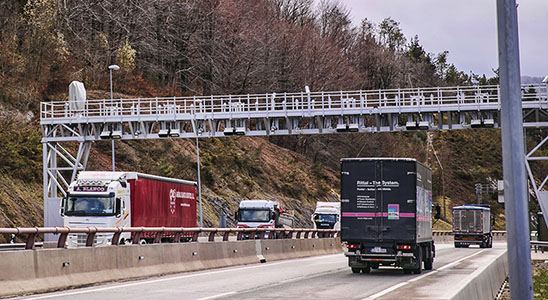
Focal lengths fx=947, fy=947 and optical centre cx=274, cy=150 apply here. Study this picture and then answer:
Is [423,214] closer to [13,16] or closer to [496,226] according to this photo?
[13,16]

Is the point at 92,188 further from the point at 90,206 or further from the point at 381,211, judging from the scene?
the point at 381,211

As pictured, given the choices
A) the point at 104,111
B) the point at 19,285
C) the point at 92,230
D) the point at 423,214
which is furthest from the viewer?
the point at 104,111

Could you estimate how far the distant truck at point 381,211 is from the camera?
28.6 metres

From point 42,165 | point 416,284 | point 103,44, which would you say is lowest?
point 416,284

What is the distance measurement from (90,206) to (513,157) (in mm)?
30735

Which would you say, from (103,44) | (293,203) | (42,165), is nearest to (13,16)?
(103,44)

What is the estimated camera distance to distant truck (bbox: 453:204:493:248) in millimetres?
73250

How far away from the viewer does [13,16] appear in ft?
261

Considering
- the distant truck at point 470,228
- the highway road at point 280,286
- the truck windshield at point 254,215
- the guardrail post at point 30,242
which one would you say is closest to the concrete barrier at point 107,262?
the guardrail post at point 30,242

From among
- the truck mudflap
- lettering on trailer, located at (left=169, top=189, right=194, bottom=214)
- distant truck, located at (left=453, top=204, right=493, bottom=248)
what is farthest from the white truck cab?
distant truck, located at (left=453, top=204, right=493, bottom=248)

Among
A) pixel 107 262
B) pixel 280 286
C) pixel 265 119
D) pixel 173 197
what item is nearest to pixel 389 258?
pixel 280 286

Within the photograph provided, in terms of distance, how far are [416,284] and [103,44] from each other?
69.6m

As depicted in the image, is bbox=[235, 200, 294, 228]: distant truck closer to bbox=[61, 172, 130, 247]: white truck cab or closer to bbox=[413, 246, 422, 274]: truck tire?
bbox=[61, 172, 130, 247]: white truck cab

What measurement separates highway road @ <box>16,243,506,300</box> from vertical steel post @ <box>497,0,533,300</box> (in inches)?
259
